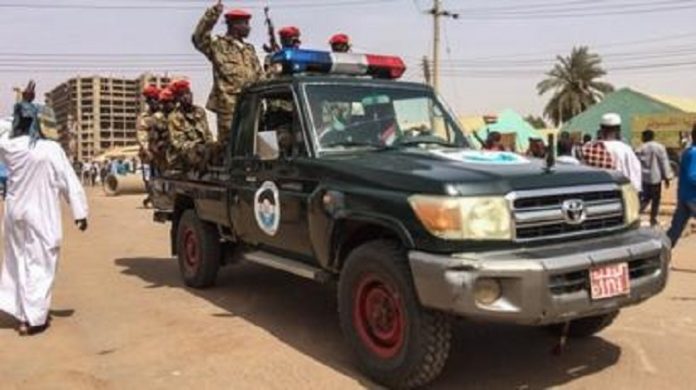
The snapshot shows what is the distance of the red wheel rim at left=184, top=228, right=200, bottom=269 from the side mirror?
2254 mm

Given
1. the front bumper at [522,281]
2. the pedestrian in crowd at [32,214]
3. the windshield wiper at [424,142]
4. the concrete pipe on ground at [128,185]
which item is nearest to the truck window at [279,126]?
the windshield wiper at [424,142]

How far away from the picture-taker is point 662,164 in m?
14.6

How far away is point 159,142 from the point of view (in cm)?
956

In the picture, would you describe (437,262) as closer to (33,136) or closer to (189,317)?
(189,317)

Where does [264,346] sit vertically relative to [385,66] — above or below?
below

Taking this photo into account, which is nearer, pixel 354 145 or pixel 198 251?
pixel 354 145

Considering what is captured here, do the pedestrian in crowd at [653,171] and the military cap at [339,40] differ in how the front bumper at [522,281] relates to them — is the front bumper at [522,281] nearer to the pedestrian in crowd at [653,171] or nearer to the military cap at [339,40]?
the military cap at [339,40]

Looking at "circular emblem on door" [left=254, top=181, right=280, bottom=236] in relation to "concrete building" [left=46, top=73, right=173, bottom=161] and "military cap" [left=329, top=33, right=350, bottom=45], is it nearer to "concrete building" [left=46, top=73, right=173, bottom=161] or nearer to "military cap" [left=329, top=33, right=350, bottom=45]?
"military cap" [left=329, top=33, right=350, bottom=45]

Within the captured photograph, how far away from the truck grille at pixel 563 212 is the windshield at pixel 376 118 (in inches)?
62.1

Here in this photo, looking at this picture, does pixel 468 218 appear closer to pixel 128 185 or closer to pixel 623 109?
pixel 128 185

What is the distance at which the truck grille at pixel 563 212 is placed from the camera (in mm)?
5098

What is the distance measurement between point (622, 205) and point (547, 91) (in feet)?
218

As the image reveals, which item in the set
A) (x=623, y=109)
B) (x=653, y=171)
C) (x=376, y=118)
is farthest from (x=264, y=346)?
(x=623, y=109)

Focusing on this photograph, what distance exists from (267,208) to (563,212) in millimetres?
2546
